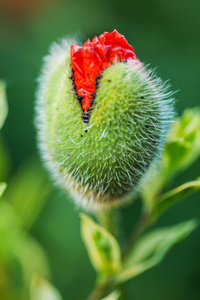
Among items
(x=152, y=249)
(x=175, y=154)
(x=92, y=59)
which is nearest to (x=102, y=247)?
(x=152, y=249)

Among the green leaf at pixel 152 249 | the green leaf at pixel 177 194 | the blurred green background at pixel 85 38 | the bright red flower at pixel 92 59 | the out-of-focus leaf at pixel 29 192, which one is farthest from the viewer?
the blurred green background at pixel 85 38

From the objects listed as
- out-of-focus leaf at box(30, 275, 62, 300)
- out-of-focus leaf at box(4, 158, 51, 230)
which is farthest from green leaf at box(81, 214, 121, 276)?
out-of-focus leaf at box(4, 158, 51, 230)

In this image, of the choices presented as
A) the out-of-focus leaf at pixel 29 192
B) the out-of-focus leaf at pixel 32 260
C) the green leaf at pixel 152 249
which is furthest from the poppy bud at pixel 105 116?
the out-of-focus leaf at pixel 32 260

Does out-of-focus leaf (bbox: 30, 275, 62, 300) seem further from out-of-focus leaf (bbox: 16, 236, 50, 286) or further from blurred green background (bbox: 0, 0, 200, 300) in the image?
blurred green background (bbox: 0, 0, 200, 300)

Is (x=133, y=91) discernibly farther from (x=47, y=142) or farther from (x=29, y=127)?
(x=29, y=127)

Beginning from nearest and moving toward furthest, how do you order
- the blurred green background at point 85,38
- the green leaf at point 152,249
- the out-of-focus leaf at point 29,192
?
the green leaf at point 152,249, the out-of-focus leaf at point 29,192, the blurred green background at point 85,38

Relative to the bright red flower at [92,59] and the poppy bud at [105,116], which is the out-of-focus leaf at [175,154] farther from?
the bright red flower at [92,59]

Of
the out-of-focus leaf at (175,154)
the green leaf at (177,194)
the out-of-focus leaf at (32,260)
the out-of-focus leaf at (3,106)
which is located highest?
the out-of-focus leaf at (3,106)

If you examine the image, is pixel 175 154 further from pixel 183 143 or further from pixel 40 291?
pixel 40 291
